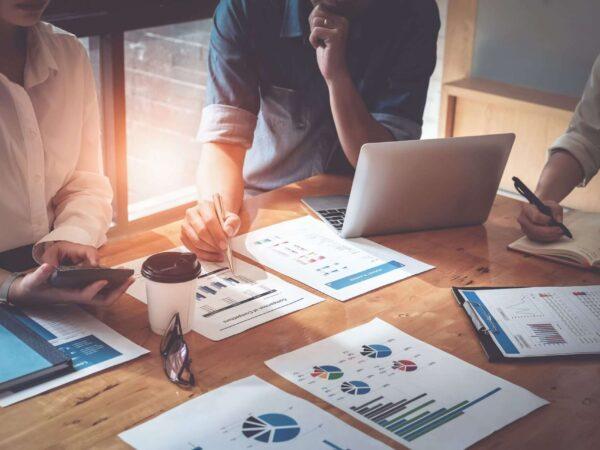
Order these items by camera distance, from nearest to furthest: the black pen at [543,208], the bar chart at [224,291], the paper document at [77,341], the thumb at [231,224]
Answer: the paper document at [77,341] → the bar chart at [224,291] → the thumb at [231,224] → the black pen at [543,208]

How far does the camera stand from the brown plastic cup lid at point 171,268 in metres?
1.26

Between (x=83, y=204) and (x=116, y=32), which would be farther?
(x=116, y=32)

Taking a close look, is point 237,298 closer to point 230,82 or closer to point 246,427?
point 246,427

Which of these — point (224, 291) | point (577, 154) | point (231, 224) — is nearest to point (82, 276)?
point (224, 291)

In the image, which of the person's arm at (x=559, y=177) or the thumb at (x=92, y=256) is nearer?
the thumb at (x=92, y=256)

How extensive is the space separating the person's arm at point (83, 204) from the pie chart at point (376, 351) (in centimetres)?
53

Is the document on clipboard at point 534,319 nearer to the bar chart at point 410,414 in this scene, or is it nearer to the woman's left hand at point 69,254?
the bar chart at point 410,414

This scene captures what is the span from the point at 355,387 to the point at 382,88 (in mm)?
1211

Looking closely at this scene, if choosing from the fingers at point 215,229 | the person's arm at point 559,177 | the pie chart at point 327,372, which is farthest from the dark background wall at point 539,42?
the pie chart at point 327,372

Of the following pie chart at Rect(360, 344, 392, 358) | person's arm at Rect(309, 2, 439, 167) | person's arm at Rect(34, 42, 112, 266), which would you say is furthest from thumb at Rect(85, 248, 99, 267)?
person's arm at Rect(309, 2, 439, 167)

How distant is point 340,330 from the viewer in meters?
1.36

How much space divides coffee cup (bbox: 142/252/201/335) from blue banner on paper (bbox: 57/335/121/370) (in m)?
0.09

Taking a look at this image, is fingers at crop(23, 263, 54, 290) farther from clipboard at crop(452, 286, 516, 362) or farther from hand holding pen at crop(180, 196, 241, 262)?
clipboard at crop(452, 286, 516, 362)

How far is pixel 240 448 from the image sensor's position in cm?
103
